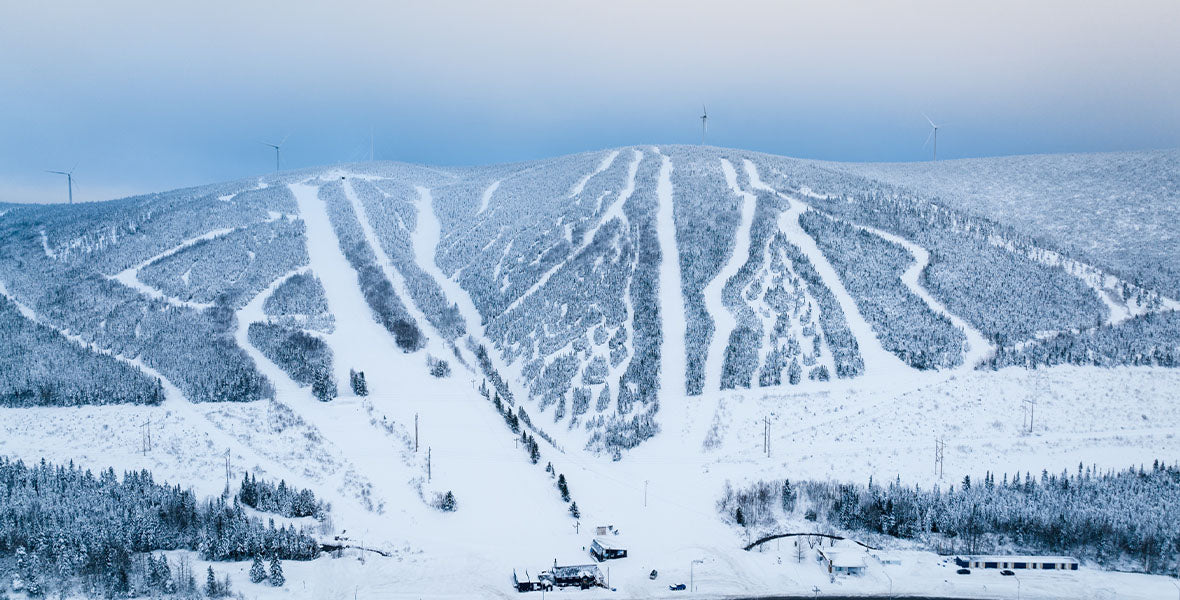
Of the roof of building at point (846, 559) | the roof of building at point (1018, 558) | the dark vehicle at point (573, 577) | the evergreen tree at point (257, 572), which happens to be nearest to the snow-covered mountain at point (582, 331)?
the dark vehicle at point (573, 577)

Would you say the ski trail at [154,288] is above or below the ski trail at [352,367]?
above

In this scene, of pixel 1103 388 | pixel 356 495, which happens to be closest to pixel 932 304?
pixel 1103 388

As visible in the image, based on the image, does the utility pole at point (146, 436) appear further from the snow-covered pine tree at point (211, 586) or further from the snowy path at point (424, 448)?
the snow-covered pine tree at point (211, 586)

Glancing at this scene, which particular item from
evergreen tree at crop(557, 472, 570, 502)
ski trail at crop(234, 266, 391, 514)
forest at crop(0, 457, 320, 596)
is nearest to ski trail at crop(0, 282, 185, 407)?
A: ski trail at crop(234, 266, 391, 514)

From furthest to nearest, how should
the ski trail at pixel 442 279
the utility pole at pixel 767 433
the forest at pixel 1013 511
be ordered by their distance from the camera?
the ski trail at pixel 442 279 → the utility pole at pixel 767 433 → the forest at pixel 1013 511

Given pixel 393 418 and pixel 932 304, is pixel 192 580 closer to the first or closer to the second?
pixel 393 418

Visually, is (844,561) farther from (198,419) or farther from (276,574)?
(198,419)

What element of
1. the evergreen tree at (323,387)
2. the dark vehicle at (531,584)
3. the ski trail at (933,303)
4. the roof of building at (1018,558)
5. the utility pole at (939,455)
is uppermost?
the ski trail at (933,303)

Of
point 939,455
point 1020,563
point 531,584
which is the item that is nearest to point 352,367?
point 531,584
